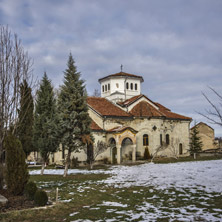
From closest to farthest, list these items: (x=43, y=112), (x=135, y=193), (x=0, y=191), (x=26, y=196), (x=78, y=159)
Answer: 1. (x=26, y=196)
2. (x=0, y=191)
3. (x=135, y=193)
4. (x=43, y=112)
5. (x=78, y=159)

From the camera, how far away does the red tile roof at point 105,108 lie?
1273 inches

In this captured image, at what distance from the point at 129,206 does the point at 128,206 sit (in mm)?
38

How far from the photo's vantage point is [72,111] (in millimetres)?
20562

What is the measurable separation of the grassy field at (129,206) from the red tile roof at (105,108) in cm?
1903

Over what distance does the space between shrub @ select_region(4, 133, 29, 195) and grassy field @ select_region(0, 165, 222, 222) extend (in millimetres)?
1611

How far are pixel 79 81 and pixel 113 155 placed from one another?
528 inches

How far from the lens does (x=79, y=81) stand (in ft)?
69.4

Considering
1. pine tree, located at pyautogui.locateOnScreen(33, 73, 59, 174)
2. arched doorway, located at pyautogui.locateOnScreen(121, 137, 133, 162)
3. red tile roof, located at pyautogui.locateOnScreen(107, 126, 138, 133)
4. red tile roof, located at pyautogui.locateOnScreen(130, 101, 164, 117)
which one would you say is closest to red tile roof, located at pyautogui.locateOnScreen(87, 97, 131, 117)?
red tile roof, located at pyautogui.locateOnScreen(130, 101, 164, 117)

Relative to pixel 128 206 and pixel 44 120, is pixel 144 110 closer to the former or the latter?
pixel 44 120

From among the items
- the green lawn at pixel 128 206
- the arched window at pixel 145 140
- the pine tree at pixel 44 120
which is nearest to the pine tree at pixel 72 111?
the pine tree at pixel 44 120

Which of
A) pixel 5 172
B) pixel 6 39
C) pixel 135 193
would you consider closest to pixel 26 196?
pixel 5 172

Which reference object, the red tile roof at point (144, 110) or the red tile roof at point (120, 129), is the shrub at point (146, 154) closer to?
the red tile roof at point (120, 129)

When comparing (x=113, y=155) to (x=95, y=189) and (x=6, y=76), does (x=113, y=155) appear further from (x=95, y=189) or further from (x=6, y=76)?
(x=6, y=76)

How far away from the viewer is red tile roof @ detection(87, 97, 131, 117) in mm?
32344
